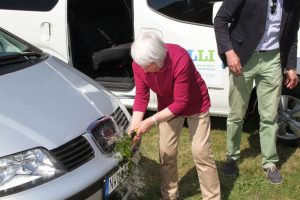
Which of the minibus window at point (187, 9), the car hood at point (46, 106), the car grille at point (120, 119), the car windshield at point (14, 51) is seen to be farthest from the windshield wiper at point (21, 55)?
the minibus window at point (187, 9)

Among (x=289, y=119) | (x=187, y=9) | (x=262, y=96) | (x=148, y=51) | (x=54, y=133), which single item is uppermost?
(x=148, y=51)

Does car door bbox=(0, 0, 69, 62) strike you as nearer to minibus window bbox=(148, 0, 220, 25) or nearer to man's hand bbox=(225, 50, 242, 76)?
minibus window bbox=(148, 0, 220, 25)

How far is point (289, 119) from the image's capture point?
433 centimetres

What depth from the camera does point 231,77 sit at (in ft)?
12.2

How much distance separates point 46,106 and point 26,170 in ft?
1.54

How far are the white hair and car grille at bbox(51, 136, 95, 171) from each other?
1.74 feet

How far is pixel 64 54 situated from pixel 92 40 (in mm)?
472

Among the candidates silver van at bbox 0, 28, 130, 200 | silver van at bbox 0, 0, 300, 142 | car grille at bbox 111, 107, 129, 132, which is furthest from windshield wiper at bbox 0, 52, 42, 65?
silver van at bbox 0, 0, 300, 142

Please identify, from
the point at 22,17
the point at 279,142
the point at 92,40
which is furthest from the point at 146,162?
the point at 22,17

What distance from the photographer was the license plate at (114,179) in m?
2.73

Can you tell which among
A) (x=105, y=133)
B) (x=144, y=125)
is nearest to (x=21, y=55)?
(x=105, y=133)

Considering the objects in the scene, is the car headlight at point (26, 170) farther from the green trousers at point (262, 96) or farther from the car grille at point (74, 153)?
the green trousers at point (262, 96)

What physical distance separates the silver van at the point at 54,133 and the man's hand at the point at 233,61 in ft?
2.64

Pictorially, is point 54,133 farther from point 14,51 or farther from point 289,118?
point 289,118
